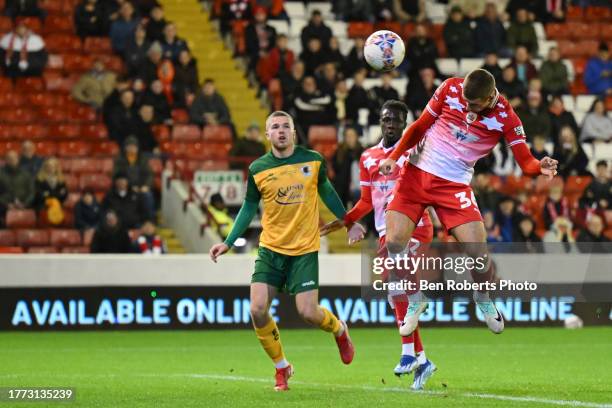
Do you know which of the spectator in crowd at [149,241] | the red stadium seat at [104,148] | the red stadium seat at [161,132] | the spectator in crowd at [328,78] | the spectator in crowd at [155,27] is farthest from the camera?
the spectator in crowd at [155,27]

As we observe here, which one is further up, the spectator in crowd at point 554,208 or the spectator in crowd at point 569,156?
the spectator in crowd at point 569,156

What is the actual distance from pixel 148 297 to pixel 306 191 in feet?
25.1

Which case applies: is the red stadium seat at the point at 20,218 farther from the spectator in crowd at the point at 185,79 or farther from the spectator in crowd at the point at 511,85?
the spectator in crowd at the point at 511,85

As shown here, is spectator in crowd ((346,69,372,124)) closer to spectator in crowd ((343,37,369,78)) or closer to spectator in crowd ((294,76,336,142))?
spectator in crowd ((294,76,336,142))

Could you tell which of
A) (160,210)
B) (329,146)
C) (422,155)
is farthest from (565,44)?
(422,155)

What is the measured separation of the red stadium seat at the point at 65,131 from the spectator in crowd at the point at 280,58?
363 cm

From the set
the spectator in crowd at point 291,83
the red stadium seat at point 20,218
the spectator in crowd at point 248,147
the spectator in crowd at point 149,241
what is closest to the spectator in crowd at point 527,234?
the spectator in crowd at point 248,147

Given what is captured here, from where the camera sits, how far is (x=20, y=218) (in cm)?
1989

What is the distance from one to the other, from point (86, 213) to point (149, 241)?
1.02 meters

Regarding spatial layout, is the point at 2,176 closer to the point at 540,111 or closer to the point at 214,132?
the point at 214,132

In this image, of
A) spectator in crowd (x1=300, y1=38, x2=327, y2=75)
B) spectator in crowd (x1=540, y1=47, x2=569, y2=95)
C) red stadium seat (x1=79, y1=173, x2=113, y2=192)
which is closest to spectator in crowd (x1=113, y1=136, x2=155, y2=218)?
red stadium seat (x1=79, y1=173, x2=113, y2=192)

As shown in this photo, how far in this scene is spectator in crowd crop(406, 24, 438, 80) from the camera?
23.9 meters

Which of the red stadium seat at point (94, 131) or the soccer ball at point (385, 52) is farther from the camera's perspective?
the red stadium seat at point (94, 131)

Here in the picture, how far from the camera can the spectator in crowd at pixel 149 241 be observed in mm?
19562
